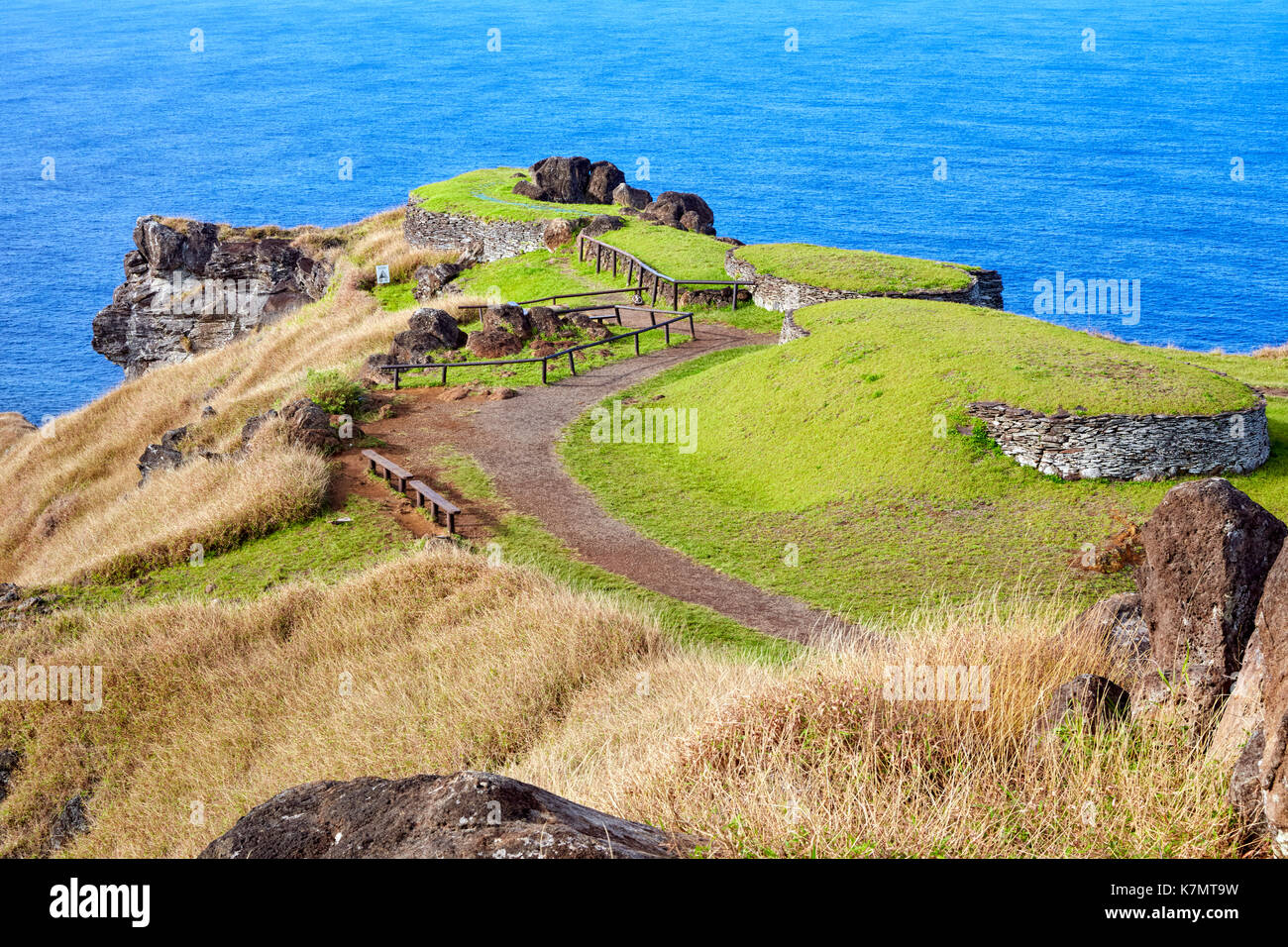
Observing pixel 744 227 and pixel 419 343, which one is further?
pixel 744 227

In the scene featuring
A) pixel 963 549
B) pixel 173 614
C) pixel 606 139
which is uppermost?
pixel 606 139

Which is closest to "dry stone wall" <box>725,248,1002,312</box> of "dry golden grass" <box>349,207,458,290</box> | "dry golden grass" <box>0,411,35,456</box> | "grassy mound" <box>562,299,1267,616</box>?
"grassy mound" <box>562,299,1267,616</box>

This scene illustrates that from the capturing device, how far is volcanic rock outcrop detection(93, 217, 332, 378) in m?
52.4

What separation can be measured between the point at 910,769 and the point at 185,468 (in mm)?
19722

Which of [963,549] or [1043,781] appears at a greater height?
[1043,781]

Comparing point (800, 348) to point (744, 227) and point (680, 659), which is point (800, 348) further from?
point (744, 227)

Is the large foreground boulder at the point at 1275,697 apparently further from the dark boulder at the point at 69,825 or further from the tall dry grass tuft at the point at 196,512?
the tall dry grass tuft at the point at 196,512

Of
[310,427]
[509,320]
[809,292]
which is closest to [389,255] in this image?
[509,320]

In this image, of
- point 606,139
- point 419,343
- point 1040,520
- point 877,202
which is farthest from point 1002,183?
point 1040,520

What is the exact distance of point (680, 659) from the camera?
40.7 ft

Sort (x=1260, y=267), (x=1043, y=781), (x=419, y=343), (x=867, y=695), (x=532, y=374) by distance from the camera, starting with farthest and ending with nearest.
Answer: (x=1260, y=267), (x=419, y=343), (x=532, y=374), (x=867, y=695), (x=1043, y=781)

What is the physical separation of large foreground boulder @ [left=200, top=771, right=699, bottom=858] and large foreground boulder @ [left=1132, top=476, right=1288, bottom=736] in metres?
3.92

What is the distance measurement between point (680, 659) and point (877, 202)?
103 metres

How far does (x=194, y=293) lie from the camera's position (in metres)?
52.6
